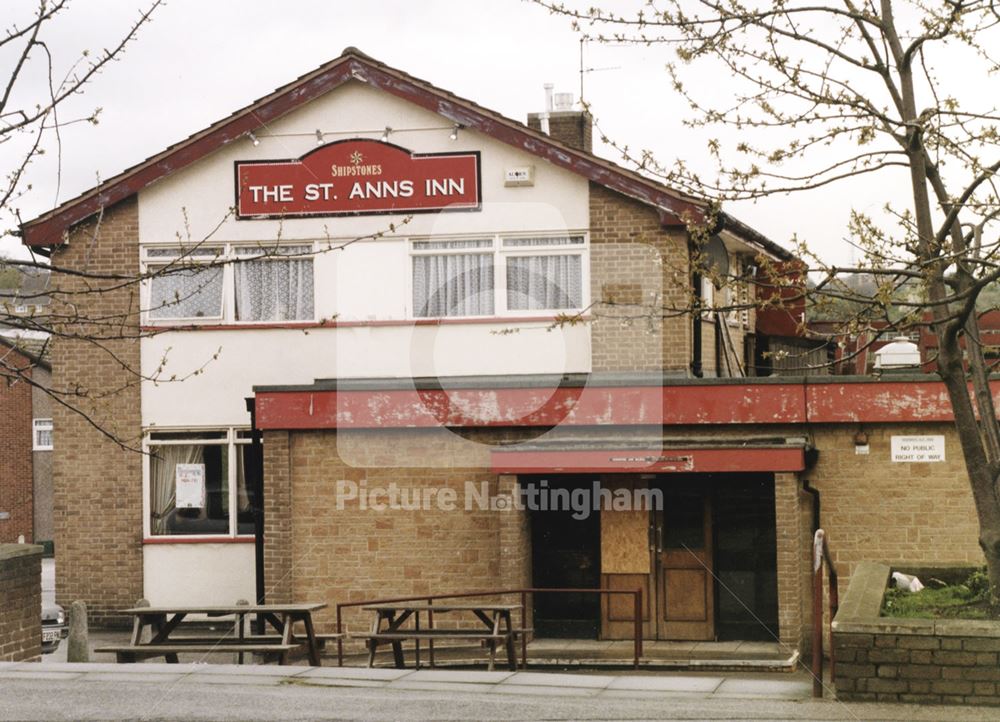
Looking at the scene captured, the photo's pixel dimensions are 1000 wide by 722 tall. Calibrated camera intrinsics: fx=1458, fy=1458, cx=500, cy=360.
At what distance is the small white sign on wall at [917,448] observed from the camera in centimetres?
1836

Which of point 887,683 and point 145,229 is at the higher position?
point 145,229

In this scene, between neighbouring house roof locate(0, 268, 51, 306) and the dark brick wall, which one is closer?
neighbouring house roof locate(0, 268, 51, 306)

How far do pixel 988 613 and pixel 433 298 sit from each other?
12345mm

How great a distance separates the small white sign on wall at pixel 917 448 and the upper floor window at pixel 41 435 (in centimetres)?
4208

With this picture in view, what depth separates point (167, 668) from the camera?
12.9 metres

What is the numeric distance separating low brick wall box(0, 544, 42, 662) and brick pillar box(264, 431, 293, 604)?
4.65 metres

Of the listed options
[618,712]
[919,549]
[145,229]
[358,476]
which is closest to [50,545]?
[145,229]

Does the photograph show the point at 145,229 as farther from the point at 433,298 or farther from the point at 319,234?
the point at 433,298

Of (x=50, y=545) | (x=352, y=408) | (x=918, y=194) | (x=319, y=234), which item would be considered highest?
(x=319, y=234)

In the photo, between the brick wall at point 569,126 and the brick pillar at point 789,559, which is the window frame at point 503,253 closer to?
the brick wall at point 569,126

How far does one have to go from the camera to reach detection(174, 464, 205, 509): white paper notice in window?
2269 centimetres

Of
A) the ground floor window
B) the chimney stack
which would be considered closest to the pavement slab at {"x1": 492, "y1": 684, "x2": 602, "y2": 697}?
the ground floor window

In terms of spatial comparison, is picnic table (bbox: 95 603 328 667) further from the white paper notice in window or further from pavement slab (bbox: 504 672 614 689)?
the white paper notice in window

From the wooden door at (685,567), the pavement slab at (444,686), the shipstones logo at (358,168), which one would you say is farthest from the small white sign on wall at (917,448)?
the shipstones logo at (358,168)
